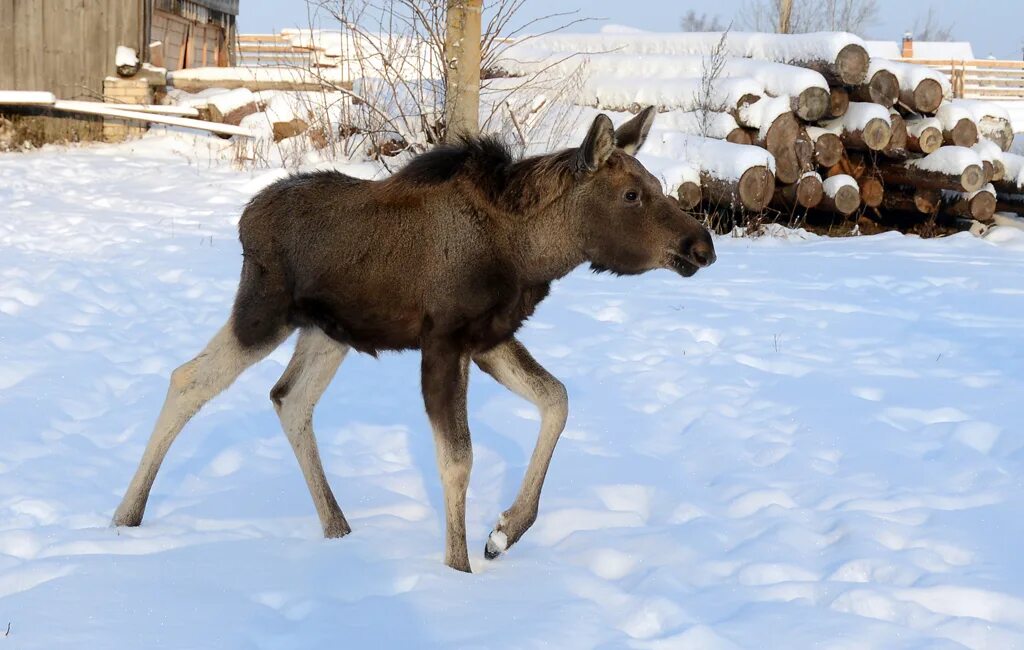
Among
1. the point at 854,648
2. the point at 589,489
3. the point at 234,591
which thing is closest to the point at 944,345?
the point at 589,489

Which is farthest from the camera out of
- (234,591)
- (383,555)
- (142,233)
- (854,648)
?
(142,233)

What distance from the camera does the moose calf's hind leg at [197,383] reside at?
5000 mm

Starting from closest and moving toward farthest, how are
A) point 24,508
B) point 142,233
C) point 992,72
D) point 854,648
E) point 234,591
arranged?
point 854,648 → point 234,591 → point 24,508 → point 142,233 → point 992,72

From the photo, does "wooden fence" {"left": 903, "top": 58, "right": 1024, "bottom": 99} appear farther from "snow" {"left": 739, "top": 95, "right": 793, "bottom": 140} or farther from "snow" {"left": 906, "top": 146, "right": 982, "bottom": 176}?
"snow" {"left": 739, "top": 95, "right": 793, "bottom": 140}

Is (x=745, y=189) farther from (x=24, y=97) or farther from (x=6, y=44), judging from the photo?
(x=6, y=44)

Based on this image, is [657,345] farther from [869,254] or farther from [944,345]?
[869,254]

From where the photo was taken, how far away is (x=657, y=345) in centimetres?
844

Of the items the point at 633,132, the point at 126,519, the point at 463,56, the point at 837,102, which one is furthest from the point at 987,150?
the point at 126,519

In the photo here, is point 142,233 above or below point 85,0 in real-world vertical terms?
below

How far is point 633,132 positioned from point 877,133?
35.9 feet

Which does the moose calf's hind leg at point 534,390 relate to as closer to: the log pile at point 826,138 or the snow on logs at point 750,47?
the log pile at point 826,138

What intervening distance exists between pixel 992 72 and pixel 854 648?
46.8 metres

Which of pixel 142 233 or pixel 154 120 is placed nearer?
pixel 142 233

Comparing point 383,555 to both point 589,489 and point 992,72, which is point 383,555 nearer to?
point 589,489
